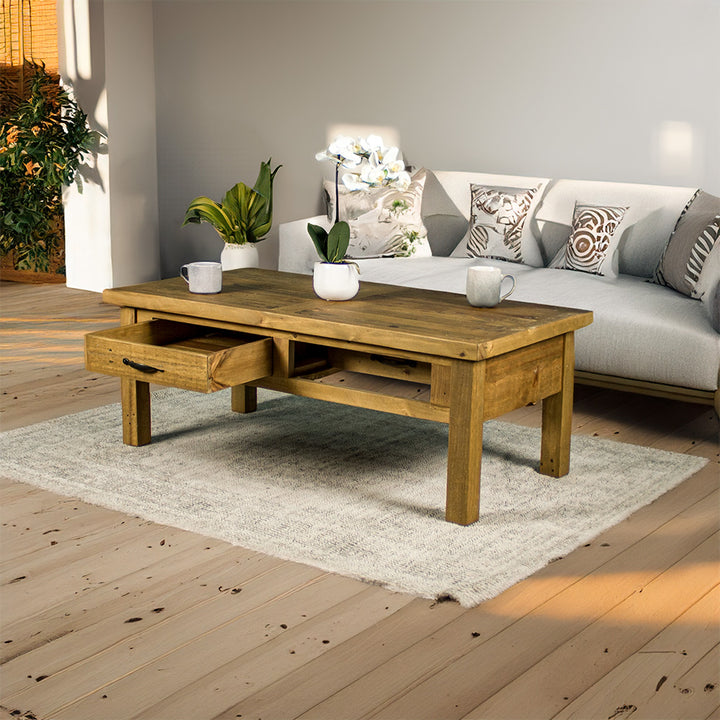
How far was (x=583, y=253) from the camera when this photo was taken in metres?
3.81

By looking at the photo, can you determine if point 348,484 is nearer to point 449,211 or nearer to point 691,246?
point 691,246

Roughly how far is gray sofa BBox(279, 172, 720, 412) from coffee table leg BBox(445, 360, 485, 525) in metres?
0.99

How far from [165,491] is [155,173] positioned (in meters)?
3.35

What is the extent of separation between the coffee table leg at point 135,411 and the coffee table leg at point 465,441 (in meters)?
0.95

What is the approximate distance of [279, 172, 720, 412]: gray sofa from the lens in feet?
10.1

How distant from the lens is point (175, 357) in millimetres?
2514

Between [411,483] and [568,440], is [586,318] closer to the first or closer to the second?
[568,440]

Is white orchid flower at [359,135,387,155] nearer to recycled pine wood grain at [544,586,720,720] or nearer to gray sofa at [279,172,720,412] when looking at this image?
gray sofa at [279,172,720,412]

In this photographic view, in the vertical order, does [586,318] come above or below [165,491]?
above

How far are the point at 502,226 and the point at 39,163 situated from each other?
257 centimetres

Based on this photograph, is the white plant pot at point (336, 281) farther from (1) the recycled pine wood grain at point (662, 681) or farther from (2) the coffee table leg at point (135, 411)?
(1) the recycled pine wood grain at point (662, 681)

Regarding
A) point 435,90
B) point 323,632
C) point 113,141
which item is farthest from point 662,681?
point 113,141

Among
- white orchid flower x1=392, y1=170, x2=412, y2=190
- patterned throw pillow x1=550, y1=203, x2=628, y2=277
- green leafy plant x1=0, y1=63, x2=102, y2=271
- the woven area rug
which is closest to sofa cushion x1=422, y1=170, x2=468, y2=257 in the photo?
patterned throw pillow x1=550, y1=203, x2=628, y2=277

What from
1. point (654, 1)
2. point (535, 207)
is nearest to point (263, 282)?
point (535, 207)
